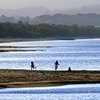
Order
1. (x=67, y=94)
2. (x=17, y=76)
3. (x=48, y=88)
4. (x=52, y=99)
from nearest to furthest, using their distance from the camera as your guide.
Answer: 1. (x=52, y=99)
2. (x=67, y=94)
3. (x=48, y=88)
4. (x=17, y=76)

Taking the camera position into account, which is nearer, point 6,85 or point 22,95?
point 22,95

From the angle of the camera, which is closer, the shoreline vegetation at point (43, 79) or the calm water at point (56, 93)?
the calm water at point (56, 93)

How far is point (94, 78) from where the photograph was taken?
155ft

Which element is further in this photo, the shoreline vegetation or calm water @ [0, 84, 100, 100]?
the shoreline vegetation

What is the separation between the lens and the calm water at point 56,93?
37.1 metres

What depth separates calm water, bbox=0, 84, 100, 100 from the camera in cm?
3712

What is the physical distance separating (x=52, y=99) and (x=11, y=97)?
3.03 metres

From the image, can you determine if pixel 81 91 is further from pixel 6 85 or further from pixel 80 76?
pixel 80 76

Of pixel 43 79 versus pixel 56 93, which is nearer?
pixel 56 93

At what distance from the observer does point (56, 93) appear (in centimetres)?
3944

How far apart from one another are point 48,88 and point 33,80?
204 inches

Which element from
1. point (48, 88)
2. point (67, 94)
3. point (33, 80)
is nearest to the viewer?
point (67, 94)

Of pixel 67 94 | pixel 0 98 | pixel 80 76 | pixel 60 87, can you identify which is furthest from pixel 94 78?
pixel 0 98

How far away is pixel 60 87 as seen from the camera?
42.3 meters
